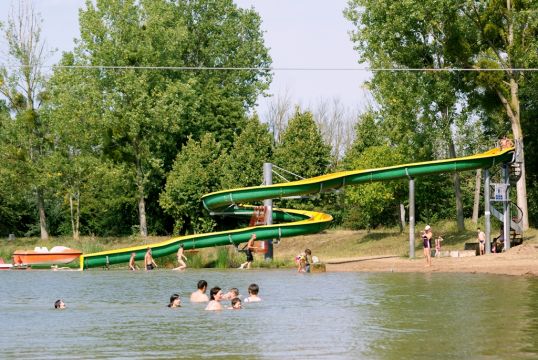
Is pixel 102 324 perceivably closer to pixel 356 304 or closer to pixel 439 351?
pixel 356 304

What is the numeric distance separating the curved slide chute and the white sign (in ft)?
3.44

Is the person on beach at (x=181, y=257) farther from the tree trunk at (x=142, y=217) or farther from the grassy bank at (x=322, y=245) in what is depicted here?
the tree trunk at (x=142, y=217)

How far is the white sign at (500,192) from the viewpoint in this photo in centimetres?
4531

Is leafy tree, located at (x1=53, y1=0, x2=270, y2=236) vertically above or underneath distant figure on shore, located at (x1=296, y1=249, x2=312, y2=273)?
above

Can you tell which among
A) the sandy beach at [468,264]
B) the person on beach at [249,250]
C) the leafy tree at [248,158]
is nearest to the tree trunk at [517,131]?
the sandy beach at [468,264]

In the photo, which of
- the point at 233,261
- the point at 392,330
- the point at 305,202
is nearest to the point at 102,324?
the point at 392,330

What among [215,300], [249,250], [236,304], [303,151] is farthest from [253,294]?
→ [303,151]

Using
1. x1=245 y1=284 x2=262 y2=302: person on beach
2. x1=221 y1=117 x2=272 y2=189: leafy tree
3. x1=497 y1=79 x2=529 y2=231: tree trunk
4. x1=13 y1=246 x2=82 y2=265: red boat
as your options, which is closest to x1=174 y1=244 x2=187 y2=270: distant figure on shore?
x1=13 y1=246 x2=82 y2=265: red boat

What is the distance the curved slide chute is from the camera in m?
45.1

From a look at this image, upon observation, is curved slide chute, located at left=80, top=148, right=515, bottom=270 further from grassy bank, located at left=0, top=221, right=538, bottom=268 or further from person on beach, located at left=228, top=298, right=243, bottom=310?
person on beach, located at left=228, top=298, right=243, bottom=310

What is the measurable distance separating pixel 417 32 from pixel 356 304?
94.2 ft

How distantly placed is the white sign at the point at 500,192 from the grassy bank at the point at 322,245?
2.82 meters

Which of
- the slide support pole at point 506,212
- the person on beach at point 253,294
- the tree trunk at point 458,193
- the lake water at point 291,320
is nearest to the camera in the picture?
the lake water at point 291,320

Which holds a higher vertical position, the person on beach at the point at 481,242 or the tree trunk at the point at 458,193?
the tree trunk at the point at 458,193
